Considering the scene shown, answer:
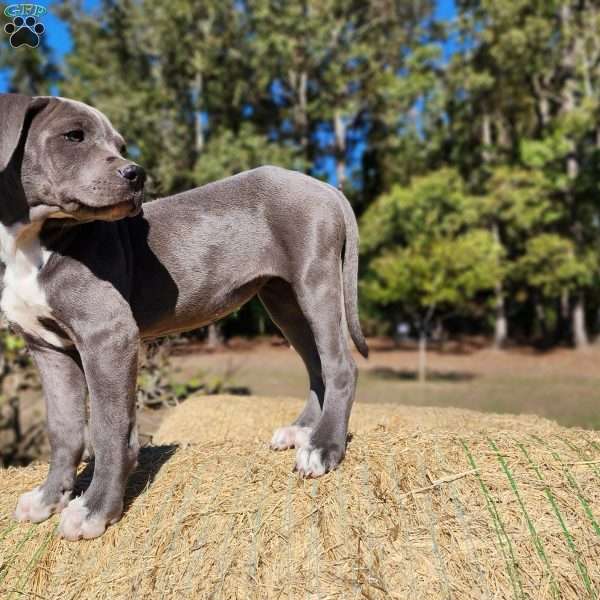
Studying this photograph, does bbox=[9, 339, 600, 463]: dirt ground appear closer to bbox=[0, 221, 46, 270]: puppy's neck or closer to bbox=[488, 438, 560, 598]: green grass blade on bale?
bbox=[0, 221, 46, 270]: puppy's neck

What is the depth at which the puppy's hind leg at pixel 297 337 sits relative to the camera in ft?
13.3

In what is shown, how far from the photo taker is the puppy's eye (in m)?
2.88

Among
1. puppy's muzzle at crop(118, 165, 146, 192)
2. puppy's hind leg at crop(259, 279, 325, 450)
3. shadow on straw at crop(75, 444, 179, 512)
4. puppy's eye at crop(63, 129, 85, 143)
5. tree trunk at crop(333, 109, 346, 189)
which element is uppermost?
tree trunk at crop(333, 109, 346, 189)

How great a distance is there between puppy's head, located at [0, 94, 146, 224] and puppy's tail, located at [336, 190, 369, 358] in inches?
55.9

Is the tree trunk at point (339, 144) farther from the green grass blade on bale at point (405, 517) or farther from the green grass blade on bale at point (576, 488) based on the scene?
the green grass blade on bale at point (405, 517)

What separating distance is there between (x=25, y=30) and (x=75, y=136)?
54.0 inches

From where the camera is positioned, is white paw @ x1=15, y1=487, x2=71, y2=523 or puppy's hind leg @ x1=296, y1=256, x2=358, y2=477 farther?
puppy's hind leg @ x1=296, y1=256, x2=358, y2=477

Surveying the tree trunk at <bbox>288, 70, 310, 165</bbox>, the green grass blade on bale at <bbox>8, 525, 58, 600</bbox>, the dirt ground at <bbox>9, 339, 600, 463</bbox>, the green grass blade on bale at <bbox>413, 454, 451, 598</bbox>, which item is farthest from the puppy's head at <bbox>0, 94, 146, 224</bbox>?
the tree trunk at <bbox>288, 70, 310, 165</bbox>

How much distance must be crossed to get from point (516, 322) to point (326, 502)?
103ft

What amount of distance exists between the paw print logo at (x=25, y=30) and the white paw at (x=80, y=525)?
2.76 meters

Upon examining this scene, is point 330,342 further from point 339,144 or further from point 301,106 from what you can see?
point 301,106

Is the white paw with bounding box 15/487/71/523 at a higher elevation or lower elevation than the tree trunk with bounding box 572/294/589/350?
higher

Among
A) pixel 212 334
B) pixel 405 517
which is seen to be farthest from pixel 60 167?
pixel 212 334

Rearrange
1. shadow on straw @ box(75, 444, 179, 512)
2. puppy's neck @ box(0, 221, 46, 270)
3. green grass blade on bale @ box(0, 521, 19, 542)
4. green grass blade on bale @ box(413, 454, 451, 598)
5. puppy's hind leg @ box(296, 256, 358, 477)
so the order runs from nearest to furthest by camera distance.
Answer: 1. green grass blade on bale @ box(413, 454, 451, 598)
2. puppy's neck @ box(0, 221, 46, 270)
3. green grass blade on bale @ box(0, 521, 19, 542)
4. shadow on straw @ box(75, 444, 179, 512)
5. puppy's hind leg @ box(296, 256, 358, 477)
